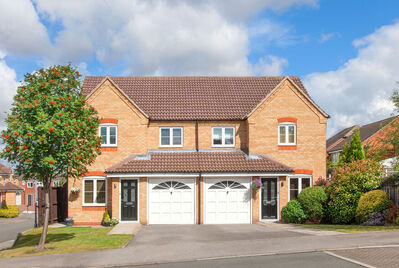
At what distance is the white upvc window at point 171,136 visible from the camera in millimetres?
25281

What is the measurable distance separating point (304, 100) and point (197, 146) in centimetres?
717

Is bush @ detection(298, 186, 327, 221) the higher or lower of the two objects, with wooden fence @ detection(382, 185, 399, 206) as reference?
lower

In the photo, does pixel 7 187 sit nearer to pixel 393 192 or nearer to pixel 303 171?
→ pixel 303 171

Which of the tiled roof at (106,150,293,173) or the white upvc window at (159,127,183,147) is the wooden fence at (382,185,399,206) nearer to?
the tiled roof at (106,150,293,173)

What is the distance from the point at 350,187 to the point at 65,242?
47.1 feet

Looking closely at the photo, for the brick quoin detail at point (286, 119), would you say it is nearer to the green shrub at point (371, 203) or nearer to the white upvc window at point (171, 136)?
the white upvc window at point (171, 136)

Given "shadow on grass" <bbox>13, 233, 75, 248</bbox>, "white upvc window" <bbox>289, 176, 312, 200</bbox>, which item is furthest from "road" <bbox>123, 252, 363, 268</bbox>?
"white upvc window" <bbox>289, 176, 312, 200</bbox>

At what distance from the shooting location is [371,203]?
19906mm

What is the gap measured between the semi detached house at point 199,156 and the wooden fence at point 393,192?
191 inches

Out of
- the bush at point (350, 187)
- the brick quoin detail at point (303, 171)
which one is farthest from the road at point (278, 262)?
the brick quoin detail at point (303, 171)

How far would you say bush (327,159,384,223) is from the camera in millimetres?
21297

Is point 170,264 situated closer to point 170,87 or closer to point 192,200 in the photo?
point 192,200

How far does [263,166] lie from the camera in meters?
23.2

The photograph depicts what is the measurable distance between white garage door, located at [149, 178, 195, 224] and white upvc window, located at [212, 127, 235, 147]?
3.31m
